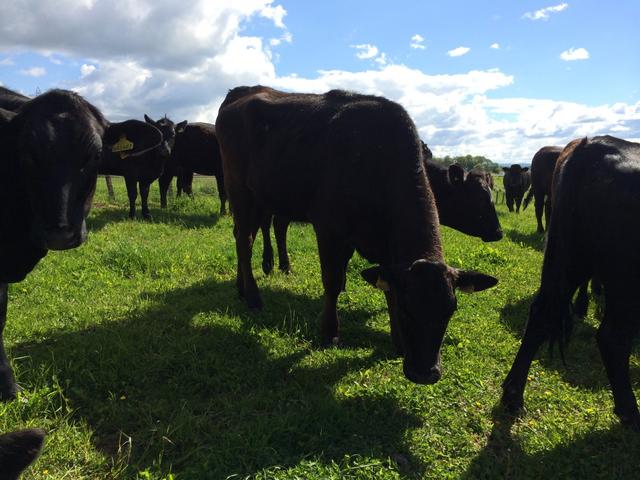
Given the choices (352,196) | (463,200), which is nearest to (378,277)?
(352,196)

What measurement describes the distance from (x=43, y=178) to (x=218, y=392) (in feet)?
6.74

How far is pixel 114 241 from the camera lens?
8383 millimetres

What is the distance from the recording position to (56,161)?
302 cm

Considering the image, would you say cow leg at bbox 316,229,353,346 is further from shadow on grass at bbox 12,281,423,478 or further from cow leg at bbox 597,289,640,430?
cow leg at bbox 597,289,640,430

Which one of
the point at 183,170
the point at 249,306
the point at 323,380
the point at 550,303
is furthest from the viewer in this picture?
the point at 183,170

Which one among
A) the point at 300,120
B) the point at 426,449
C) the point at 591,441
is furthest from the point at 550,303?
the point at 300,120

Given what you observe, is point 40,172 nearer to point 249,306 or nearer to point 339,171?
point 339,171

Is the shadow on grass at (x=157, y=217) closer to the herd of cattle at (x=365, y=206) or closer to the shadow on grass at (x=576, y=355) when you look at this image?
the herd of cattle at (x=365, y=206)

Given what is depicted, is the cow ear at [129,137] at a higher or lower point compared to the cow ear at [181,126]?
lower

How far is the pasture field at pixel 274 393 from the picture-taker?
303 centimetres

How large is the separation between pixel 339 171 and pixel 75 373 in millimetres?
2908

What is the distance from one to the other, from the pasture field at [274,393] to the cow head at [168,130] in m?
6.14

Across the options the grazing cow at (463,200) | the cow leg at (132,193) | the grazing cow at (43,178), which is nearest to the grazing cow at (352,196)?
the grazing cow at (463,200)

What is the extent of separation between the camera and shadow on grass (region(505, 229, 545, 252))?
1053 centimetres
